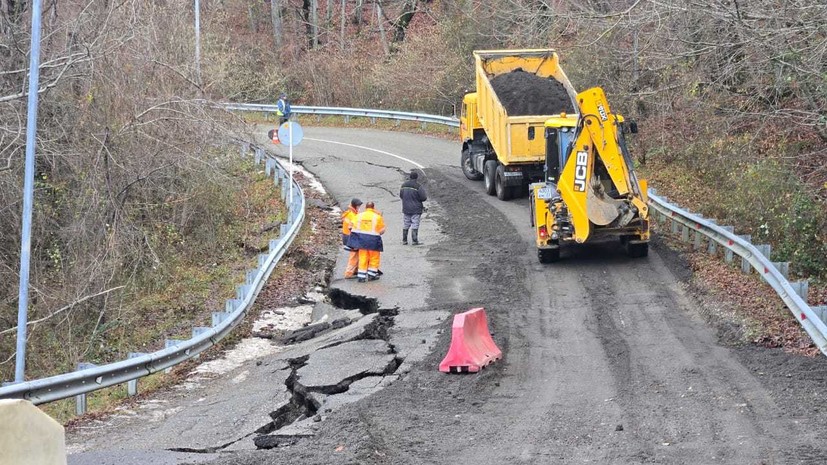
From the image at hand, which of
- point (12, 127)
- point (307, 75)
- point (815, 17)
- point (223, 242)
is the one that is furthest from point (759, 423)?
point (307, 75)

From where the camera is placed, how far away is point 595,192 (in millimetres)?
16203

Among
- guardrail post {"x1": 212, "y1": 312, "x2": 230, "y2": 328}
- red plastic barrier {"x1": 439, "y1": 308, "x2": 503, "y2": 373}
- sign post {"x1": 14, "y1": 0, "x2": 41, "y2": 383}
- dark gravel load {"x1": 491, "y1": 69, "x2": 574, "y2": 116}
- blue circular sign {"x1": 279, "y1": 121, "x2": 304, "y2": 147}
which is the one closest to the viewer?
red plastic barrier {"x1": 439, "y1": 308, "x2": 503, "y2": 373}

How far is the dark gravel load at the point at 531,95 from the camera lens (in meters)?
21.6

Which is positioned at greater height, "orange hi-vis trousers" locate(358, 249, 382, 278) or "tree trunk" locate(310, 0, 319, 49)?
"tree trunk" locate(310, 0, 319, 49)

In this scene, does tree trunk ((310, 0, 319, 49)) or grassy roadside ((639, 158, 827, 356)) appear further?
tree trunk ((310, 0, 319, 49))

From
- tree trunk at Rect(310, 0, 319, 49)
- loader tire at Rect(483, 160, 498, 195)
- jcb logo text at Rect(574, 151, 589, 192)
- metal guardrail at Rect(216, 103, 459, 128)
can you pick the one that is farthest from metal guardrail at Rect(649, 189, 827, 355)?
tree trunk at Rect(310, 0, 319, 49)

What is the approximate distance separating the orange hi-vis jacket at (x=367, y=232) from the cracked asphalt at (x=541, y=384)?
62cm

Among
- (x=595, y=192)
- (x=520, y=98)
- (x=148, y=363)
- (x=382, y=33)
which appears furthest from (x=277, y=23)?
(x=148, y=363)

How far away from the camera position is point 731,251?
15461 millimetres

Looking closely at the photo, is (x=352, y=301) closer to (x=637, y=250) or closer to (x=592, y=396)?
(x=637, y=250)

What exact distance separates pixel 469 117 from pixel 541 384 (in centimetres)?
1519

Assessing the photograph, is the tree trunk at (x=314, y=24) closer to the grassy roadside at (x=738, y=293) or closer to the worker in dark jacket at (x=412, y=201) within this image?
the worker in dark jacket at (x=412, y=201)

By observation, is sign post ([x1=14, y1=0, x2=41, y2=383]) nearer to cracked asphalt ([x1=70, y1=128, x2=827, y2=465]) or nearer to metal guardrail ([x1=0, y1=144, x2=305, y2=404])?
metal guardrail ([x1=0, y1=144, x2=305, y2=404])

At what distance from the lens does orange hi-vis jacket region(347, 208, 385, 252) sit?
16.5m
